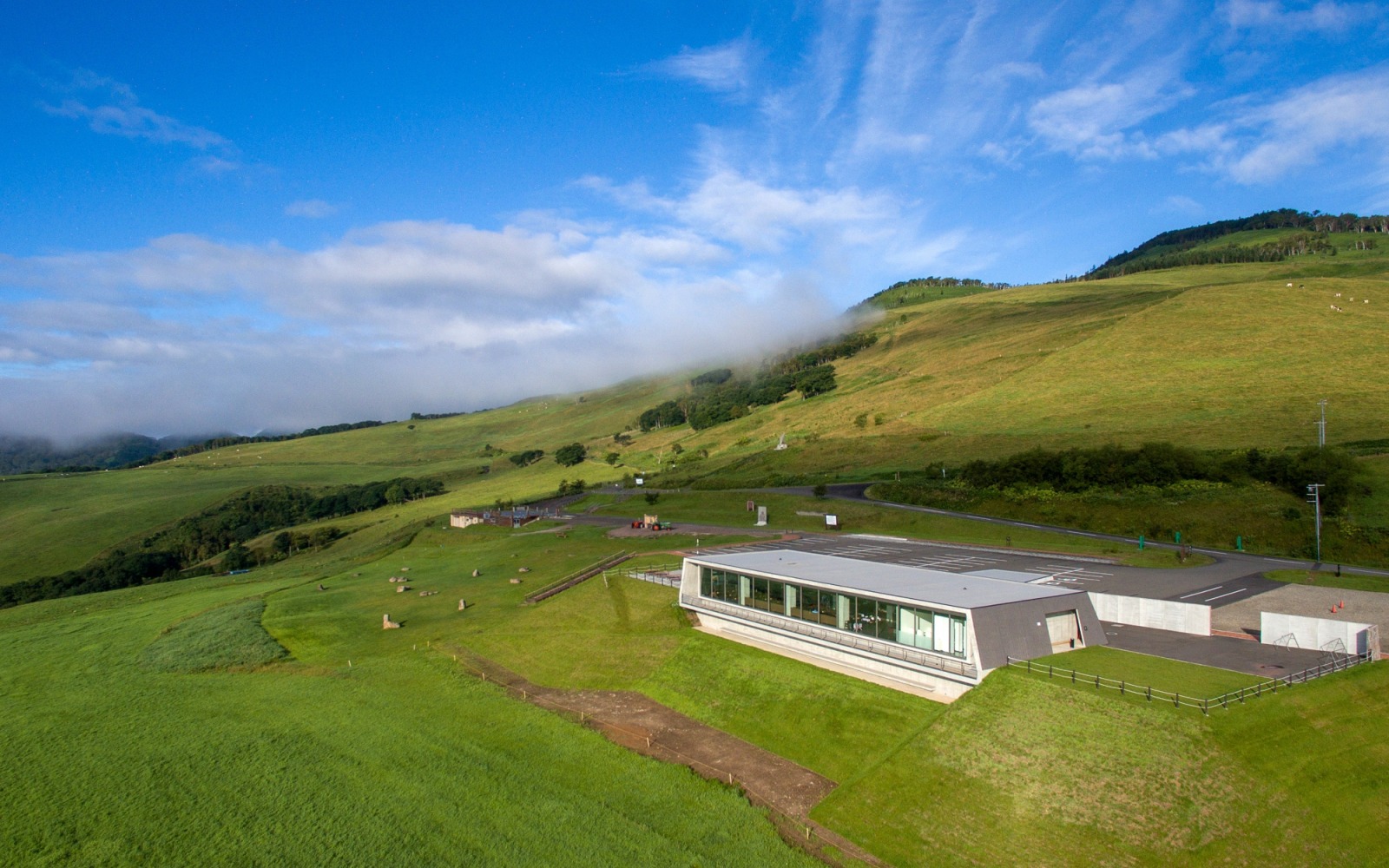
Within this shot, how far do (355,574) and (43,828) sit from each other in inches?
1888

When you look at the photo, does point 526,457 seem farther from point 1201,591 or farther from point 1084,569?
point 1201,591

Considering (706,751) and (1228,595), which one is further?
(1228,595)

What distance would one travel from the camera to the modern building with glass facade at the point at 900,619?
27.1m

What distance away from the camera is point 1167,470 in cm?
6438

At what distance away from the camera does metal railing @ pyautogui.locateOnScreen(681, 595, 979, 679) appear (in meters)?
26.9

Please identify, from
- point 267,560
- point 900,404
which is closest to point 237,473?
point 267,560

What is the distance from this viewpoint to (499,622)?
149 ft

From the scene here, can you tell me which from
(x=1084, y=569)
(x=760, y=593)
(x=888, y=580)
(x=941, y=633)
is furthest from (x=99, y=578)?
(x=1084, y=569)

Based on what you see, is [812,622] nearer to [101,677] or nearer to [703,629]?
[703,629]

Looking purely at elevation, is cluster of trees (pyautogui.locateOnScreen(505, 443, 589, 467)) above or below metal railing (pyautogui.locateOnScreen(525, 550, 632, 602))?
above

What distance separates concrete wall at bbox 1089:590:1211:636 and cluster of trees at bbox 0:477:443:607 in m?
118

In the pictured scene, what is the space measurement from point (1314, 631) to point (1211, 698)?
27.5ft

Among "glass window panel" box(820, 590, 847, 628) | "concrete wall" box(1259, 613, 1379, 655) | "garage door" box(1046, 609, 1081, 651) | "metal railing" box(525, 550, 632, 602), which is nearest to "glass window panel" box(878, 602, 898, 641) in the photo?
"glass window panel" box(820, 590, 847, 628)

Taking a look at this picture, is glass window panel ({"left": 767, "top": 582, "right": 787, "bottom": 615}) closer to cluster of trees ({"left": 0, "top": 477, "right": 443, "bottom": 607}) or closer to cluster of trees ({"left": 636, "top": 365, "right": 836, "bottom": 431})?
cluster of trees ({"left": 0, "top": 477, "right": 443, "bottom": 607})
